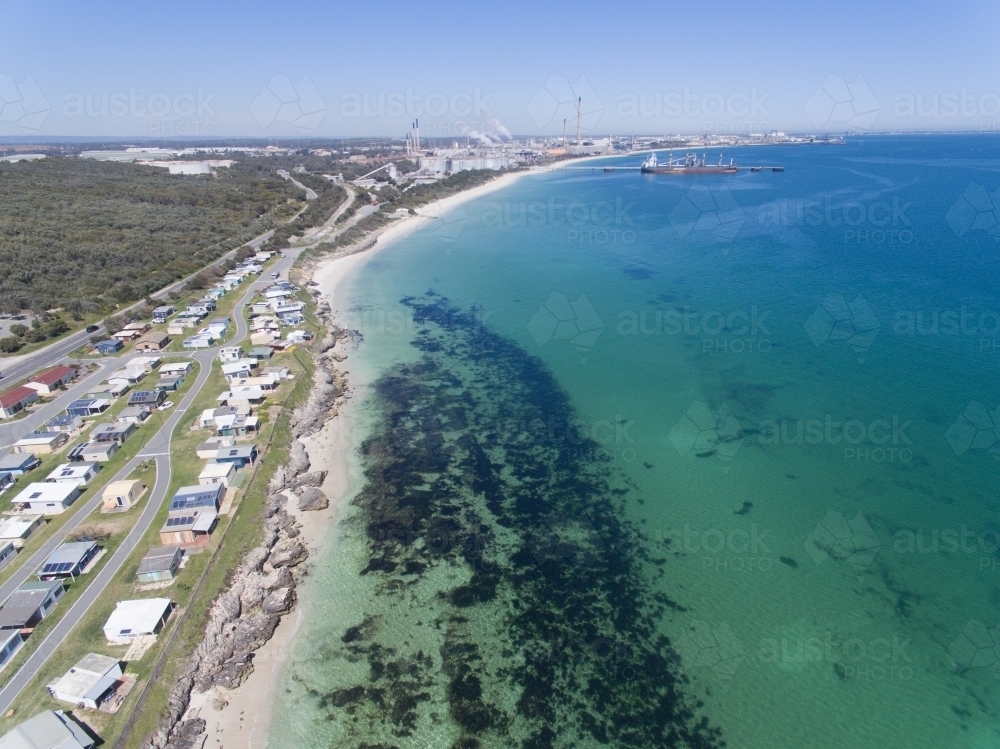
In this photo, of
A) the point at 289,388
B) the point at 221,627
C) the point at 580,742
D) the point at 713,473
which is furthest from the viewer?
the point at 289,388

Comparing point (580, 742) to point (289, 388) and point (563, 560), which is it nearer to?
point (563, 560)

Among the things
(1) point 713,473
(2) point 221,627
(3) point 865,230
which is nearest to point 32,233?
(2) point 221,627

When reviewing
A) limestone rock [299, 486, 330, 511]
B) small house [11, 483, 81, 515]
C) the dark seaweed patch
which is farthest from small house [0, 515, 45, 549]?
the dark seaweed patch

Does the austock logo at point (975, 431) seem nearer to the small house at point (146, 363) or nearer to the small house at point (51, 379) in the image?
the small house at point (146, 363)

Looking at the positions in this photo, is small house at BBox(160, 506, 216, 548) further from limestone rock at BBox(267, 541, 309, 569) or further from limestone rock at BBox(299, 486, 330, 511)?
limestone rock at BBox(299, 486, 330, 511)

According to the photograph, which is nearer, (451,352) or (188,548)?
(188,548)

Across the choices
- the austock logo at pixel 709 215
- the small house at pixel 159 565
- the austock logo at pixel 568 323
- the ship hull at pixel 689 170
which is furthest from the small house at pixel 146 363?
the ship hull at pixel 689 170

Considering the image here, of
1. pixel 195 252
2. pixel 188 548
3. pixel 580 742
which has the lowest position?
pixel 580 742
